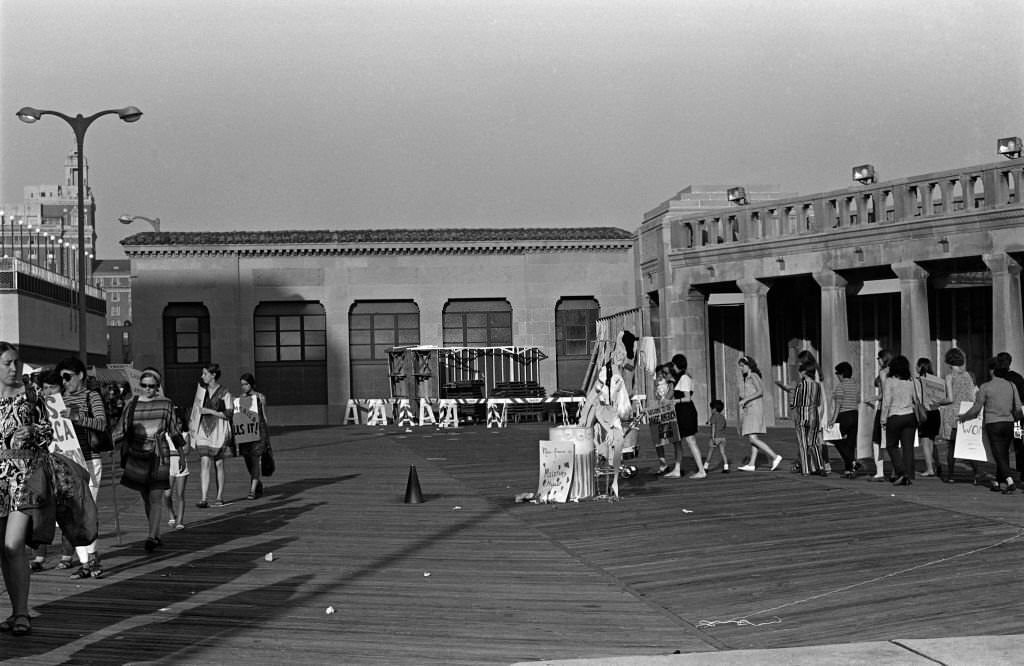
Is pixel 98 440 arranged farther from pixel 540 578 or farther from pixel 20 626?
pixel 540 578

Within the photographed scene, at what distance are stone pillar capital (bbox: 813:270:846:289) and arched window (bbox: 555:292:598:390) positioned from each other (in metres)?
21.9

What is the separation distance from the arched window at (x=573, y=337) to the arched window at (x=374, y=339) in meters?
5.23

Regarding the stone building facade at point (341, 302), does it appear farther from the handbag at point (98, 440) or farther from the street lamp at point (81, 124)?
the handbag at point (98, 440)

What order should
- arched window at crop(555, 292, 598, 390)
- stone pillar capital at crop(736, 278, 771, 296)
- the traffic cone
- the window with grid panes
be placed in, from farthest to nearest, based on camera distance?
arched window at crop(555, 292, 598, 390) < the window with grid panes < stone pillar capital at crop(736, 278, 771, 296) < the traffic cone

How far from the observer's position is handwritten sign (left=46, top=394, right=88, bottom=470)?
445 inches

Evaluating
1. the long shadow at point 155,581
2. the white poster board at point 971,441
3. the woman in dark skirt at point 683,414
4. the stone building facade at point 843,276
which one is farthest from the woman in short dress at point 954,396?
the long shadow at point 155,581

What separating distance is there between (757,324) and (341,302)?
73.2ft

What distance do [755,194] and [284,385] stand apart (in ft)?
67.9

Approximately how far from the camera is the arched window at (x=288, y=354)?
1889 inches

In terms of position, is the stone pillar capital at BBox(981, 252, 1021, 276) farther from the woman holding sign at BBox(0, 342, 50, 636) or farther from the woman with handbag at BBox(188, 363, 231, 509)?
the woman holding sign at BBox(0, 342, 50, 636)

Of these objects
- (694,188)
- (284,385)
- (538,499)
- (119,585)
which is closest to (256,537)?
(119,585)

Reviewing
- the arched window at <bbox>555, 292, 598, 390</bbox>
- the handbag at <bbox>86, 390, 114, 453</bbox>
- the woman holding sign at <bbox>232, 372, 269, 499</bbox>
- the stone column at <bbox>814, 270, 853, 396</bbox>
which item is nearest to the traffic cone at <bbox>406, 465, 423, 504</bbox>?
the woman holding sign at <bbox>232, 372, 269, 499</bbox>

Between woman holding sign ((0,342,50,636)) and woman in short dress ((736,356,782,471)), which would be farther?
woman in short dress ((736,356,782,471))

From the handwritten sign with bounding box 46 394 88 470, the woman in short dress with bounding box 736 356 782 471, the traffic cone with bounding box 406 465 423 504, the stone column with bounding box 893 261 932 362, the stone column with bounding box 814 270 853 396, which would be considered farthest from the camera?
the stone column with bounding box 814 270 853 396
